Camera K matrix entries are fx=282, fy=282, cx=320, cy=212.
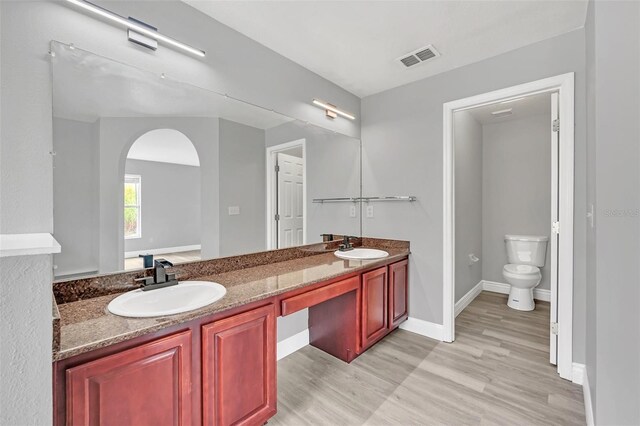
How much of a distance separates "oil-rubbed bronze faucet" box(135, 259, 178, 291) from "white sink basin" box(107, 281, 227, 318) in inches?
1.0

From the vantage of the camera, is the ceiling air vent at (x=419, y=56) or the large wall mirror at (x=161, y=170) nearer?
the large wall mirror at (x=161, y=170)

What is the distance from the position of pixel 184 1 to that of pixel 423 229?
96.1 inches

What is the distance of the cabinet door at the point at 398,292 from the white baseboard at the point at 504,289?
6.60ft

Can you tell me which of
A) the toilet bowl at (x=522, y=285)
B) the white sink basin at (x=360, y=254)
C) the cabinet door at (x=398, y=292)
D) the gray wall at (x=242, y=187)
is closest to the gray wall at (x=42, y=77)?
the gray wall at (x=242, y=187)

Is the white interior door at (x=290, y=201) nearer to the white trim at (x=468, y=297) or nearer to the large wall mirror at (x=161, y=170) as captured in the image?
the large wall mirror at (x=161, y=170)

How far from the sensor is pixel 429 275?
8.58ft

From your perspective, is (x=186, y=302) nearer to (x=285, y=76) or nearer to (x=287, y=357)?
(x=287, y=357)

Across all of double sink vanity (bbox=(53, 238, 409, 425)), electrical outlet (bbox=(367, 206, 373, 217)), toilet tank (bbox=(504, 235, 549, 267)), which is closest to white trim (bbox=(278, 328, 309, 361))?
double sink vanity (bbox=(53, 238, 409, 425))

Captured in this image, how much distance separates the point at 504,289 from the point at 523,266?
61 centimetres

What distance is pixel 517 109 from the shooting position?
3.39 meters

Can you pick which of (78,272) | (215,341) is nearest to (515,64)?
(215,341)

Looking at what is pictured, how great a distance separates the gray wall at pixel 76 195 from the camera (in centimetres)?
124

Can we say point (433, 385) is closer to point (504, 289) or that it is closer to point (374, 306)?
point (374, 306)

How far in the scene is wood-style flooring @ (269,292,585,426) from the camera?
1.63 m
